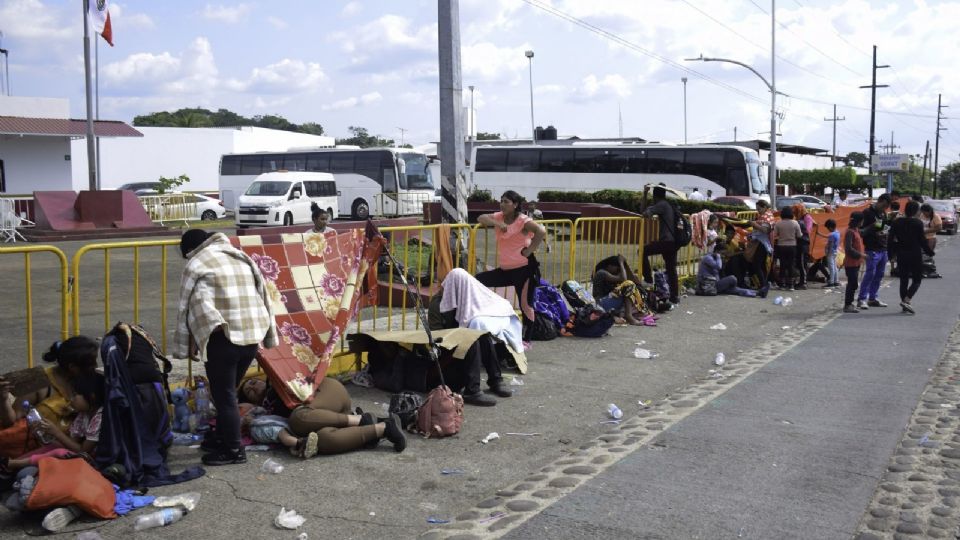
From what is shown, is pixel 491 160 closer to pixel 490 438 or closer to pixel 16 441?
pixel 490 438

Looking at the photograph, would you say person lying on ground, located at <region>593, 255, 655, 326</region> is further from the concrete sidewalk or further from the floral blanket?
the floral blanket

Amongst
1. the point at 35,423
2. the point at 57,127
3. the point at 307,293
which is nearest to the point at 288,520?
the point at 35,423

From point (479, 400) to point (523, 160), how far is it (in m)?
34.2

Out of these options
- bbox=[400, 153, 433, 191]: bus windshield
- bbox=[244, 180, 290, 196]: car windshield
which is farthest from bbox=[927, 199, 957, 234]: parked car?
bbox=[244, 180, 290, 196]: car windshield

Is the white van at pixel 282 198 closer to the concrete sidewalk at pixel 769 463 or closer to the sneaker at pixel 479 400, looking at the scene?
the concrete sidewalk at pixel 769 463

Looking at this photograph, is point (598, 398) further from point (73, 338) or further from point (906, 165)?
point (906, 165)

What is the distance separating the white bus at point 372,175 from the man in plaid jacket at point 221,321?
33105 mm

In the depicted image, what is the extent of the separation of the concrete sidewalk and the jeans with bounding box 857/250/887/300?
3818 mm

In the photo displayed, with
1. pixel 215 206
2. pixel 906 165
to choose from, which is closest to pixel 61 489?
pixel 215 206

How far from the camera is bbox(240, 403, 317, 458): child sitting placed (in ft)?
18.8

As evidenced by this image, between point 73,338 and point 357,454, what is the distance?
6.56ft

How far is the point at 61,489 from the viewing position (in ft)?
14.9

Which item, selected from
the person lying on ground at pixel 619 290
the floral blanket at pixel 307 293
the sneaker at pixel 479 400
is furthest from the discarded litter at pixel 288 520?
the person lying on ground at pixel 619 290

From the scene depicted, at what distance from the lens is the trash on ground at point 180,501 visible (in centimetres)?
480
